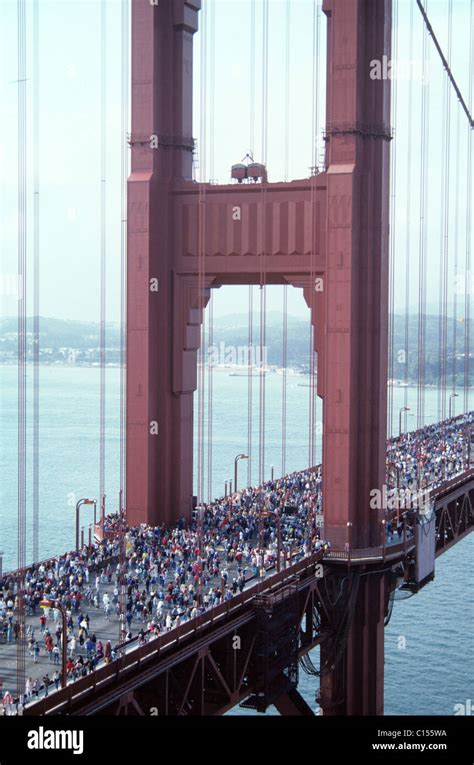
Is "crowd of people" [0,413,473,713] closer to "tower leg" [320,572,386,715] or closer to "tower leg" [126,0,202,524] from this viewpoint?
"tower leg" [126,0,202,524]

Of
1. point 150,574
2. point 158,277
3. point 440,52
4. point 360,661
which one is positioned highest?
point 440,52

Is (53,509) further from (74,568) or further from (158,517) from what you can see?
(74,568)

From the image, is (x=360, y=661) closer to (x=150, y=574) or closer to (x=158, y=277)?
(x=150, y=574)

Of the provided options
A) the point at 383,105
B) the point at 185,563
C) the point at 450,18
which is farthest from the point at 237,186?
the point at 450,18

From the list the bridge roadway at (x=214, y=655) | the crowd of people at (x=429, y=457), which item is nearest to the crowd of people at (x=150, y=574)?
the bridge roadway at (x=214, y=655)

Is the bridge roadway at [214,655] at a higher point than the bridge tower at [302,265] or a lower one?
lower

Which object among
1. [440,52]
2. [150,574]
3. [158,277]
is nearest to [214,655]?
[150,574]

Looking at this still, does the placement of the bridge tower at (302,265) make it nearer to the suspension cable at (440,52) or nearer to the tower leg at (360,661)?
the tower leg at (360,661)
